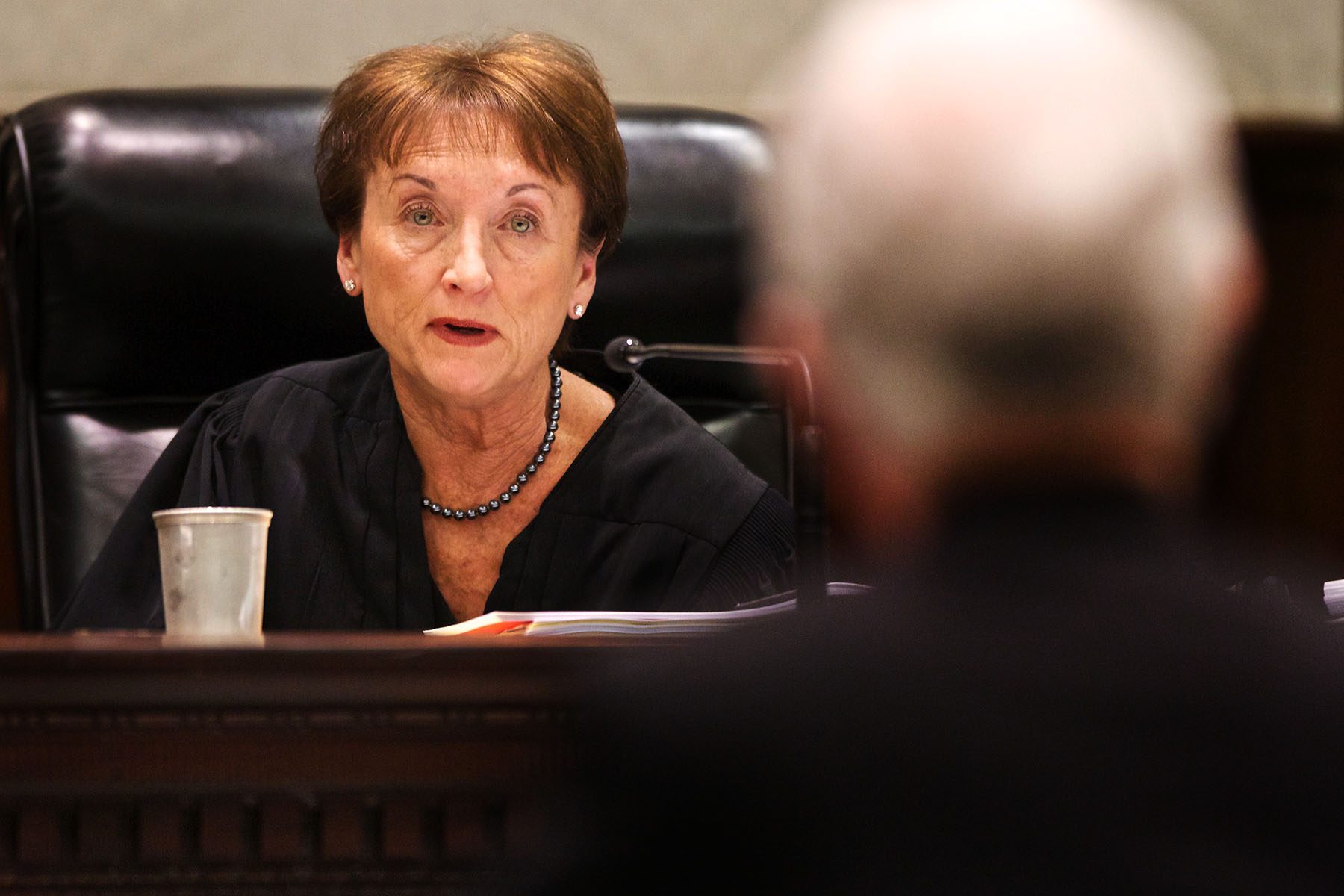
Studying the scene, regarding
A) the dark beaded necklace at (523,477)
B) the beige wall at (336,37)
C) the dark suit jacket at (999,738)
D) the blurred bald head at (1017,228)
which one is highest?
the beige wall at (336,37)

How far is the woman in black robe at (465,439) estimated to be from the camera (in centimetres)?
152

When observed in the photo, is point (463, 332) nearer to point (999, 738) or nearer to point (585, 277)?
point (585, 277)

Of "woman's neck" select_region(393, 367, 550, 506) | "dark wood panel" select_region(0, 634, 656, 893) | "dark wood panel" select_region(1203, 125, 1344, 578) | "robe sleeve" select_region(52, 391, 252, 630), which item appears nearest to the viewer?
"dark wood panel" select_region(0, 634, 656, 893)

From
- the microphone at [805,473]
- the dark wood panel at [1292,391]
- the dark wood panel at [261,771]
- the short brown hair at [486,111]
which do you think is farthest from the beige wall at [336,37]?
the dark wood panel at [261,771]

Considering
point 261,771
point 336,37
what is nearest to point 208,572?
point 261,771

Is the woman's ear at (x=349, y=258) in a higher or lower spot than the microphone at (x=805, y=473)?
higher

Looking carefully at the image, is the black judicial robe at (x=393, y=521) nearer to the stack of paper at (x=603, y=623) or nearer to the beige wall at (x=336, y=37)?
the stack of paper at (x=603, y=623)

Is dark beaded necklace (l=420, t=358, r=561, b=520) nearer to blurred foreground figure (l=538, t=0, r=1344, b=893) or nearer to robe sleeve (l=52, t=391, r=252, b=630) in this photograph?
robe sleeve (l=52, t=391, r=252, b=630)

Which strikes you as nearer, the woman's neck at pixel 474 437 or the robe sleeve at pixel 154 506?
the robe sleeve at pixel 154 506

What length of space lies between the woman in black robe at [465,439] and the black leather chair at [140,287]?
112 millimetres

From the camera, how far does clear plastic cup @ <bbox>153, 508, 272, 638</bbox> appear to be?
3.65 ft

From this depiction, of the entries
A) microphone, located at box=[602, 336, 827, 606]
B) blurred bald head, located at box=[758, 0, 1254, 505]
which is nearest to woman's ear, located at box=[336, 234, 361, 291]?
microphone, located at box=[602, 336, 827, 606]

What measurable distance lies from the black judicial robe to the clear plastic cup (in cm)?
37

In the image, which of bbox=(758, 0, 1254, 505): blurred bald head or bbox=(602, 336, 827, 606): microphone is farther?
bbox=(602, 336, 827, 606): microphone
